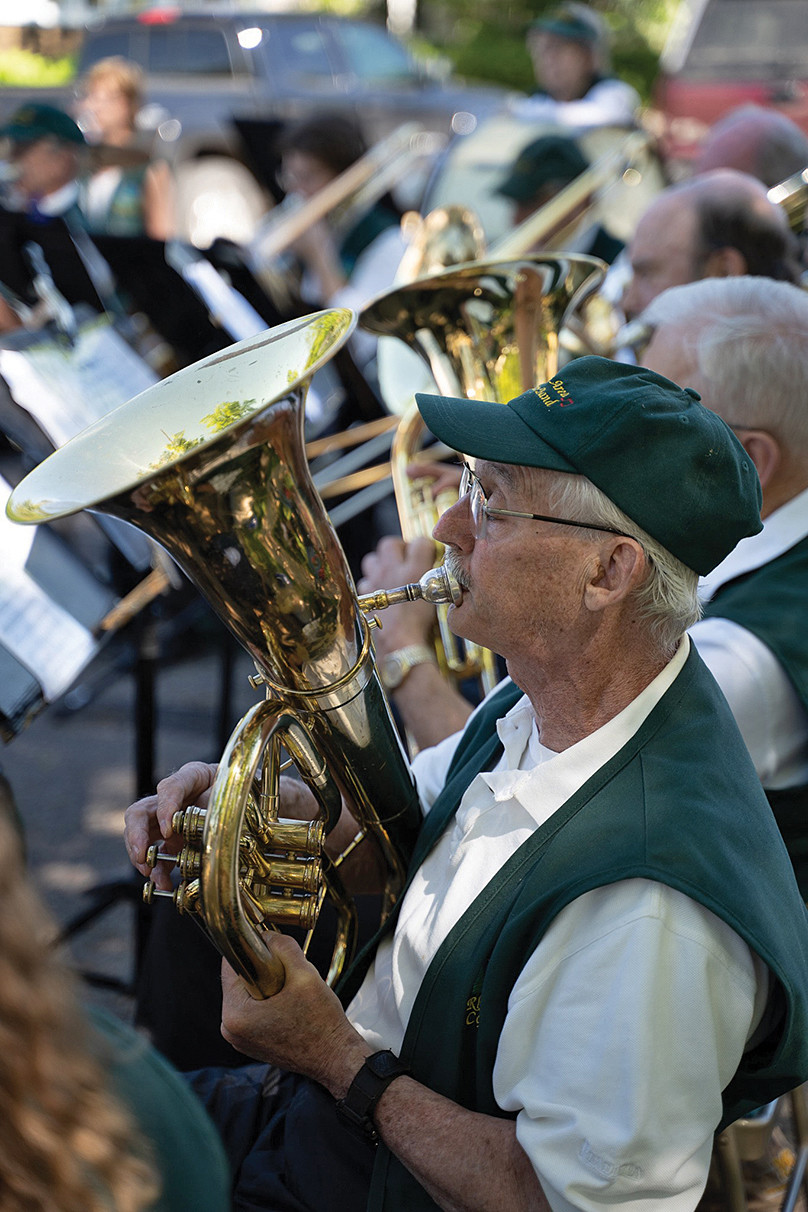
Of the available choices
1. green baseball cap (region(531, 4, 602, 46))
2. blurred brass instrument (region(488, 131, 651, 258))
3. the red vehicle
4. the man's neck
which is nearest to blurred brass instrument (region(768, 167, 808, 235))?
blurred brass instrument (region(488, 131, 651, 258))

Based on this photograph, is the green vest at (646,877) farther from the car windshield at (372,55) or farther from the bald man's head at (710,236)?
the car windshield at (372,55)

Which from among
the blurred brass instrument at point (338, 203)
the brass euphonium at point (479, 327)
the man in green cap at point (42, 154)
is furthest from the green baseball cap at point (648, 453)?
the blurred brass instrument at point (338, 203)

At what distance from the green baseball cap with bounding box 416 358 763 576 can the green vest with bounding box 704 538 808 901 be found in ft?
1.28

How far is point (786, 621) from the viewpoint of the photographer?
1669mm

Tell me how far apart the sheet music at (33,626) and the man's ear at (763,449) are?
3.75ft

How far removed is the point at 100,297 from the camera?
2.66 meters

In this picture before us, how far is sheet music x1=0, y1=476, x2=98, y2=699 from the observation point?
5.39ft

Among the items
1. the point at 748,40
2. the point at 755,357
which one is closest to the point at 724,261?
the point at 755,357

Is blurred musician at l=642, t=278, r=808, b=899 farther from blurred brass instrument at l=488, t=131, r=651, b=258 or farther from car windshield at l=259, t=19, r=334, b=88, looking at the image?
car windshield at l=259, t=19, r=334, b=88

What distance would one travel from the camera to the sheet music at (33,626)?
1644 mm

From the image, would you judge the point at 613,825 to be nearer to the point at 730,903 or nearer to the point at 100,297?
the point at 730,903

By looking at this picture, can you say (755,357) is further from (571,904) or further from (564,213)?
(564,213)

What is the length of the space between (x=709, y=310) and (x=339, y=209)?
3799 millimetres

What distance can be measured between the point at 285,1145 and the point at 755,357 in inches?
55.1
